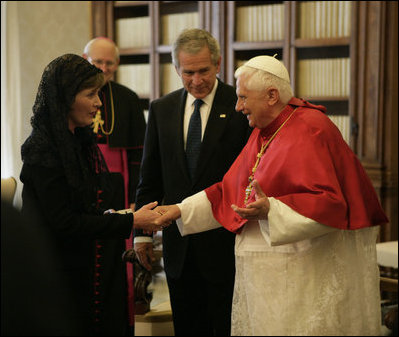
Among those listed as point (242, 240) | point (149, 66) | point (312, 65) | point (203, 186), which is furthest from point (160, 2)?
point (242, 240)

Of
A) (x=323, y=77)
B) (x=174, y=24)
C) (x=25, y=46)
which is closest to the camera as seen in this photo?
(x=323, y=77)

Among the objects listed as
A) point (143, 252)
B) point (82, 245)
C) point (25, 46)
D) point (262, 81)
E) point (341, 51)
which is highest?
point (25, 46)

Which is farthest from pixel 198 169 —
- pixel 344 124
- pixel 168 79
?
pixel 168 79

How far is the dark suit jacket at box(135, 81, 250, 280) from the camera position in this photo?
7.95ft

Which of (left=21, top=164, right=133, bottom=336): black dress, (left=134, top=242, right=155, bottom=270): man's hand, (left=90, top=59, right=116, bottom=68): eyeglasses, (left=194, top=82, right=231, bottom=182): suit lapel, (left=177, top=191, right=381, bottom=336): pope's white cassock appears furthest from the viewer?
(left=90, top=59, right=116, bottom=68): eyeglasses

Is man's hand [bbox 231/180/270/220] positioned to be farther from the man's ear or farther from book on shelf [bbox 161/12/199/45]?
book on shelf [bbox 161/12/199/45]

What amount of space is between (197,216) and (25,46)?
3722mm

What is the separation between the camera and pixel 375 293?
2047 mm

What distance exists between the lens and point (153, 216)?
2.19m

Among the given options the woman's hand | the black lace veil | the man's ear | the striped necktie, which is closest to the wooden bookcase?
the striped necktie

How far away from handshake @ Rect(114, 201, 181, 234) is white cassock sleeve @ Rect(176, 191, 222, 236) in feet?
0.10

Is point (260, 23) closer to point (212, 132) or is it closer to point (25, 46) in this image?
point (25, 46)

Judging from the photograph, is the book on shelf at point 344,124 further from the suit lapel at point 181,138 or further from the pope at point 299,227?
the pope at point 299,227

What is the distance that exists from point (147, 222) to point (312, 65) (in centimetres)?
261
